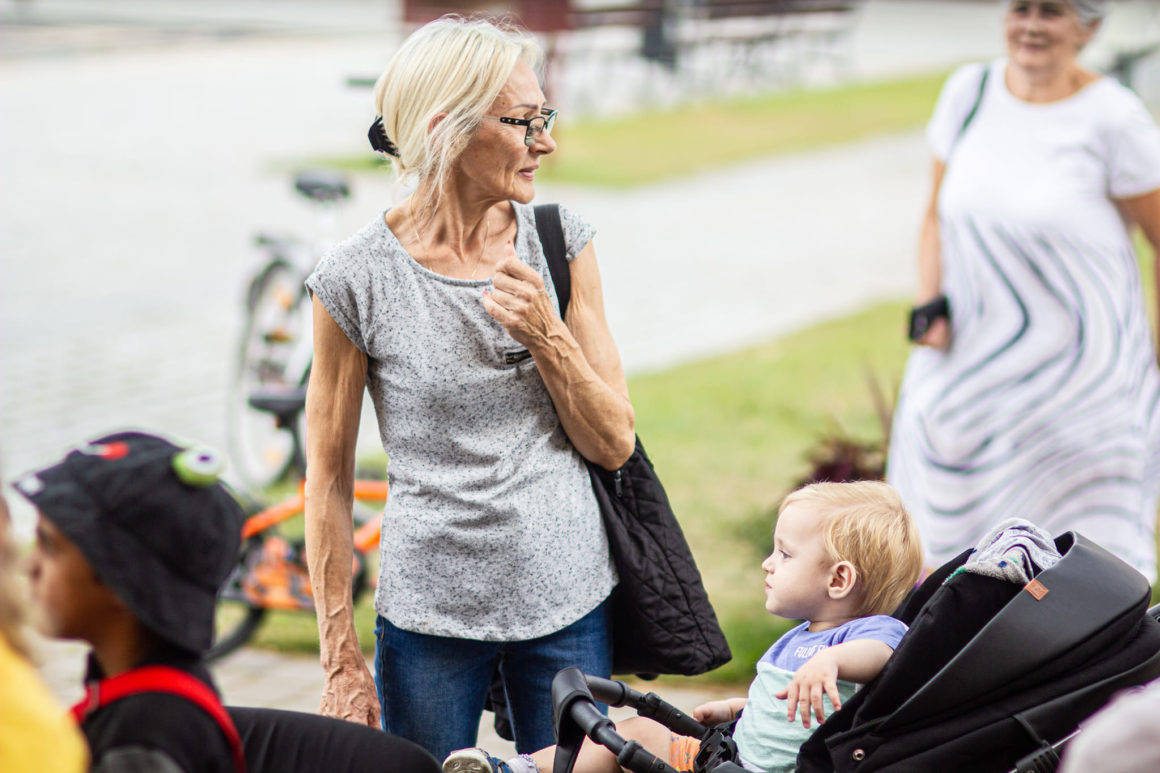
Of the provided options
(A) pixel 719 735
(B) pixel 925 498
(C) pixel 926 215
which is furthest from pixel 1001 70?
(A) pixel 719 735

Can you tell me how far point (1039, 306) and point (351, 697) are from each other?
2453 mm

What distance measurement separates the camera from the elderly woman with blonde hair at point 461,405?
8.21ft

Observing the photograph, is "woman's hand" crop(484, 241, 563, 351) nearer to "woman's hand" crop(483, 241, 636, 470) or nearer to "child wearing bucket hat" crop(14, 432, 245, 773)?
"woman's hand" crop(483, 241, 636, 470)

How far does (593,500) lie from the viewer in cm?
271

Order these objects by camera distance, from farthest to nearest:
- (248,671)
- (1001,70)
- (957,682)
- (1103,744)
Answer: (248,671), (1001,70), (957,682), (1103,744)

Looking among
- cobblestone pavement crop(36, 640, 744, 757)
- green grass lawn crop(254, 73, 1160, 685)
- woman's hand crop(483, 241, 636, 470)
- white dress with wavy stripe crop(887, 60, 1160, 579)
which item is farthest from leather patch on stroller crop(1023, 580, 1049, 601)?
cobblestone pavement crop(36, 640, 744, 757)

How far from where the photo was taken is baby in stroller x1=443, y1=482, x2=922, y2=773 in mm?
2391

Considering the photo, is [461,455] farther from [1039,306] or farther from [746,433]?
[746,433]

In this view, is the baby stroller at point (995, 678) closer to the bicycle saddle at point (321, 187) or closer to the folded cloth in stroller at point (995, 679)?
the folded cloth in stroller at point (995, 679)

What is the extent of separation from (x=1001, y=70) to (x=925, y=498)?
1.28 metres

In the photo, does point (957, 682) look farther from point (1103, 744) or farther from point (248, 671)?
point (248, 671)

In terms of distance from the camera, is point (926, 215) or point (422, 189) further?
point (926, 215)

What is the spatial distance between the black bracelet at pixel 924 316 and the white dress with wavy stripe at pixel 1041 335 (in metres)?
0.05

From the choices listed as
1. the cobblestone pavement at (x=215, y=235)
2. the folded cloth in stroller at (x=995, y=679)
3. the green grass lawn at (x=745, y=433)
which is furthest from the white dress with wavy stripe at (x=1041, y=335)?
the folded cloth in stroller at (x=995, y=679)
